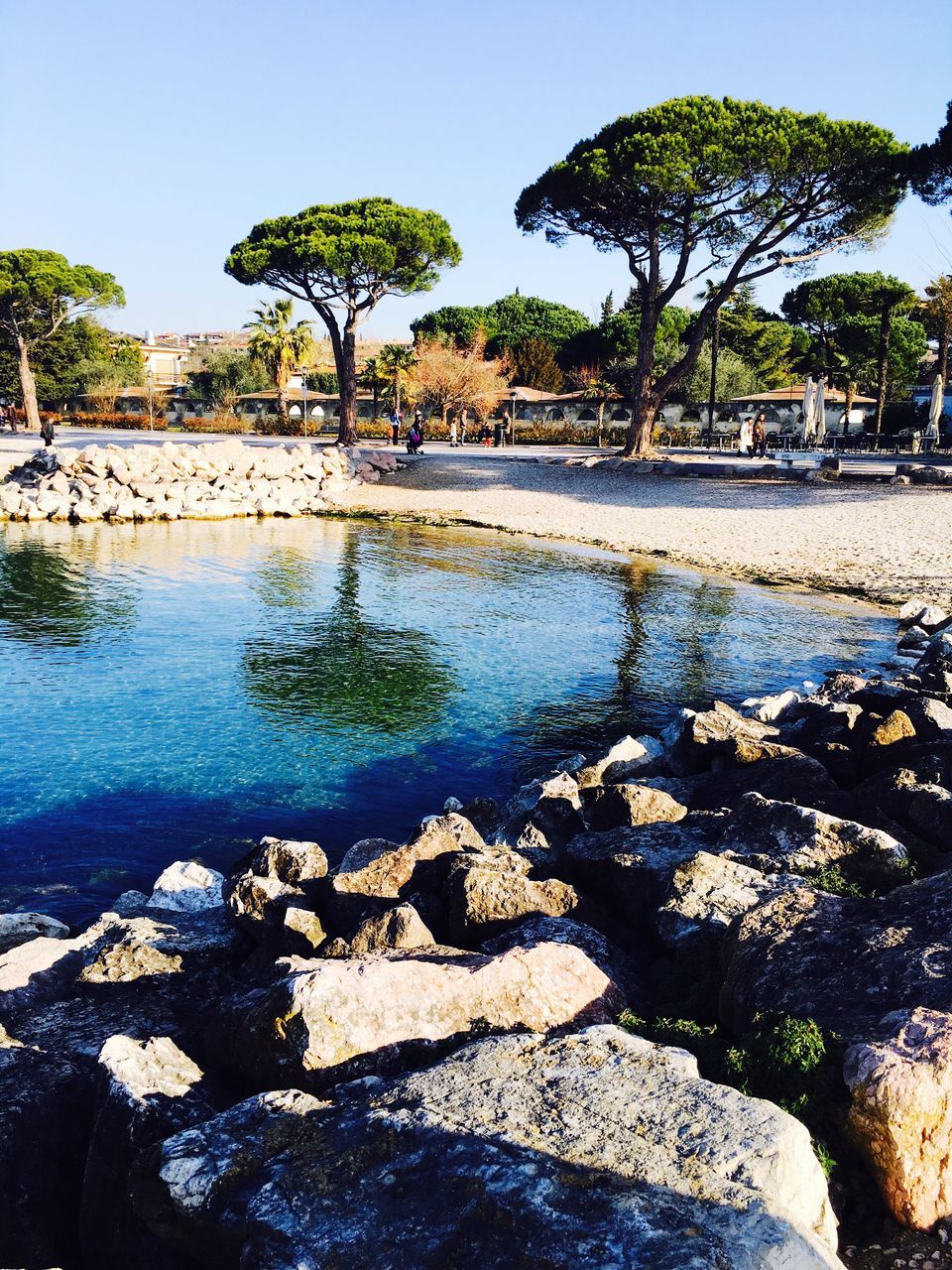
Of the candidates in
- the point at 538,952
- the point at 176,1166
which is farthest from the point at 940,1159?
the point at 176,1166

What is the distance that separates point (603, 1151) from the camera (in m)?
3.07

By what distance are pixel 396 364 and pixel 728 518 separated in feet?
151

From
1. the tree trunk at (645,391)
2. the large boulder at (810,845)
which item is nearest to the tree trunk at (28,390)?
the tree trunk at (645,391)

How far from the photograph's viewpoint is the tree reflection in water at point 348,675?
11703mm

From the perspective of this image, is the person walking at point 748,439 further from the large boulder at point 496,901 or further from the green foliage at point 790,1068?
the green foliage at point 790,1068

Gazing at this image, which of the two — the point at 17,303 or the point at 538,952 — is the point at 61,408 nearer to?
the point at 17,303

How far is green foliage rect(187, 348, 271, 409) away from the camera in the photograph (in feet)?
271

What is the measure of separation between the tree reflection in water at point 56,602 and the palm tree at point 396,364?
158 feet

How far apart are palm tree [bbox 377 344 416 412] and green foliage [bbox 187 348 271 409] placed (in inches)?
606

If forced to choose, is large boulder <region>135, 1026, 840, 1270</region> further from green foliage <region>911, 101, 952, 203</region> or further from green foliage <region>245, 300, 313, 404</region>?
green foliage <region>245, 300, 313, 404</region>

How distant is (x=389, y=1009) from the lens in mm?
4016

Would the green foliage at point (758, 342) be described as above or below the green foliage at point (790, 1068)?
above


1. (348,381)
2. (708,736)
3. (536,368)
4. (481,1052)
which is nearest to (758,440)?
(348,381)

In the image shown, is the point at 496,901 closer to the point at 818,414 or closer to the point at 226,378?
the point at 818,414
